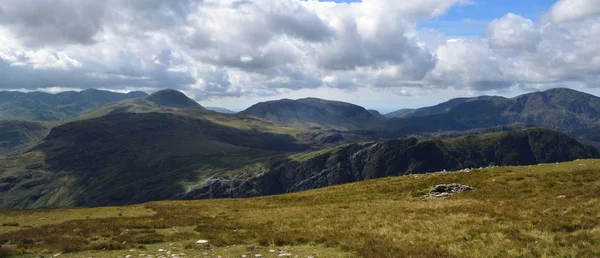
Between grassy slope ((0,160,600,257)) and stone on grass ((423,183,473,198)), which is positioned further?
stone on grass ((423,183,473,198))

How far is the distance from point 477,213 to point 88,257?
24355mm

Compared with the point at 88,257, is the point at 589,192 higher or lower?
higher

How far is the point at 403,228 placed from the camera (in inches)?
984

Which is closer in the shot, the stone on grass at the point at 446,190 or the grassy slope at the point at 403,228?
the grassy slope at the point at 403,228

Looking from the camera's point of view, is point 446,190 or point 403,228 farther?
point 446,190

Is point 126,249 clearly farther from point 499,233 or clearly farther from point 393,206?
point 393,206

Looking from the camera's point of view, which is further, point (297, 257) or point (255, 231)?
point (255, 231)

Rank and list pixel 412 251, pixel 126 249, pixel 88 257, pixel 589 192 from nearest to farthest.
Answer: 1. pixel 412 251
2. pixel 88 257
3. pixel 126 249
4. pixel 589 192

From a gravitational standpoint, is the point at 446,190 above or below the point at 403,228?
below

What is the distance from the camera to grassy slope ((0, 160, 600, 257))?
1930 cm

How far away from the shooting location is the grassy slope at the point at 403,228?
1930 cm

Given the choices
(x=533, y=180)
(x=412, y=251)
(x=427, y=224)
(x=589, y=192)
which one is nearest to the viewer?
(x=412, y=251)

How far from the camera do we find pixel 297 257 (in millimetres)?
19031

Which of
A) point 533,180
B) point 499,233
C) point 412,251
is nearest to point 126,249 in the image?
point 412,251
